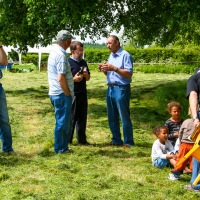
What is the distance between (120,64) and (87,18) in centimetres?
439

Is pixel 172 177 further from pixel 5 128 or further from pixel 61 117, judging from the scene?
pixel 5 128

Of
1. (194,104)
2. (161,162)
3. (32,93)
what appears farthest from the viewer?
(32,93)

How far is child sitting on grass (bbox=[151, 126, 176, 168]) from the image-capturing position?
653 centimetres

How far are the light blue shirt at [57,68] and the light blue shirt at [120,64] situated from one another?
99 cm

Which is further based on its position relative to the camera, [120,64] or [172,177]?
[120,64]

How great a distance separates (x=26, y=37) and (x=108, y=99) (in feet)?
26.9

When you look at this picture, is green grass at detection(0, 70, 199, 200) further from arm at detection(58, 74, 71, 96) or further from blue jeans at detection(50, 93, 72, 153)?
arm at detection(58, 74, 71, 96)

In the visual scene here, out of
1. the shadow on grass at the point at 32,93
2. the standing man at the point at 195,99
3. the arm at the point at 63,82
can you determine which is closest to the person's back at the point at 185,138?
the standing man at the point at 195,99

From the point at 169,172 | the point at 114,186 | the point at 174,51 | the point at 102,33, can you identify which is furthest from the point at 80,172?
the point at 174,51

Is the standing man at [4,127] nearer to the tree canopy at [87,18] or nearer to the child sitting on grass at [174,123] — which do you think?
the child sitting on grass at [174,123]

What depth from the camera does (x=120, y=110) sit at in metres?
7.84

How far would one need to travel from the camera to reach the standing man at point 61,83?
6910mm

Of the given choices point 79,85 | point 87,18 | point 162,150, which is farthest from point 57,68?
point 87,18

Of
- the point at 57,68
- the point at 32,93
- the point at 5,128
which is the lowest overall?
the point at 32,93
